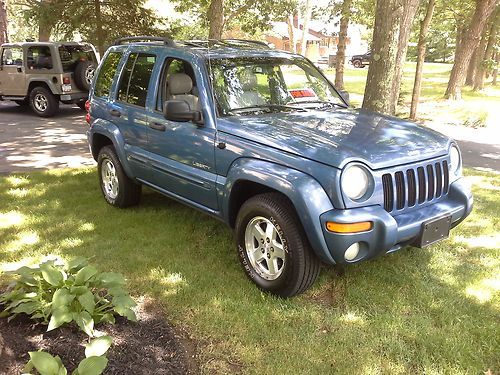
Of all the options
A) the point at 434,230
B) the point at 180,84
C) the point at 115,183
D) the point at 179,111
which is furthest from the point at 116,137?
the point at 434,230

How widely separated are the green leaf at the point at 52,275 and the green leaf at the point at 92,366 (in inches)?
27.4

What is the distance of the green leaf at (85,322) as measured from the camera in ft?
8.70

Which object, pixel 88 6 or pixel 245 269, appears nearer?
pixel 245 269

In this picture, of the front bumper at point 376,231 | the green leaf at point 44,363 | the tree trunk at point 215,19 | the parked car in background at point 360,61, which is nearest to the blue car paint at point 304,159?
the front bumper at point 376,231

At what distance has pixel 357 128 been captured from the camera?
3.79 meters

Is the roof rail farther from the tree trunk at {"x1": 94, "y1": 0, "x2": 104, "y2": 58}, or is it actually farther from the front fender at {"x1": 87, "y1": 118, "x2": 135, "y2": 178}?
the tree trunk at {"x1": 94, "y1": 0, "x2": 104, "y2": 58}

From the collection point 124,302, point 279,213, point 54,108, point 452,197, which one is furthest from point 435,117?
point 124,302

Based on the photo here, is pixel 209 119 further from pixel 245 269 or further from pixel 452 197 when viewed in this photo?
pixel 452 197

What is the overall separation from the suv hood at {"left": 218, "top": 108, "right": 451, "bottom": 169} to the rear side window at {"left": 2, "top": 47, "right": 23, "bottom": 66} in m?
11.0

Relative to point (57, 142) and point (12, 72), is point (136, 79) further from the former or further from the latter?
point (12, 72)

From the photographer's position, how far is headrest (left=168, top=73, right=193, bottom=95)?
4281 mm

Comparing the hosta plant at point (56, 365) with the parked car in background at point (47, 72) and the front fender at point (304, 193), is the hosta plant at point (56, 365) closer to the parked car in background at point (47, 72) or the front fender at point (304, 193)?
the front fender at point (304, 193)

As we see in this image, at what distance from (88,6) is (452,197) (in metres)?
14.9

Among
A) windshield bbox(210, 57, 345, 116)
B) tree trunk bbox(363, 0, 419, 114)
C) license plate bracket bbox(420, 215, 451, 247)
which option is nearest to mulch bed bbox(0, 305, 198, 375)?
license plate bracket bbox(420, 215, 451, 247)
